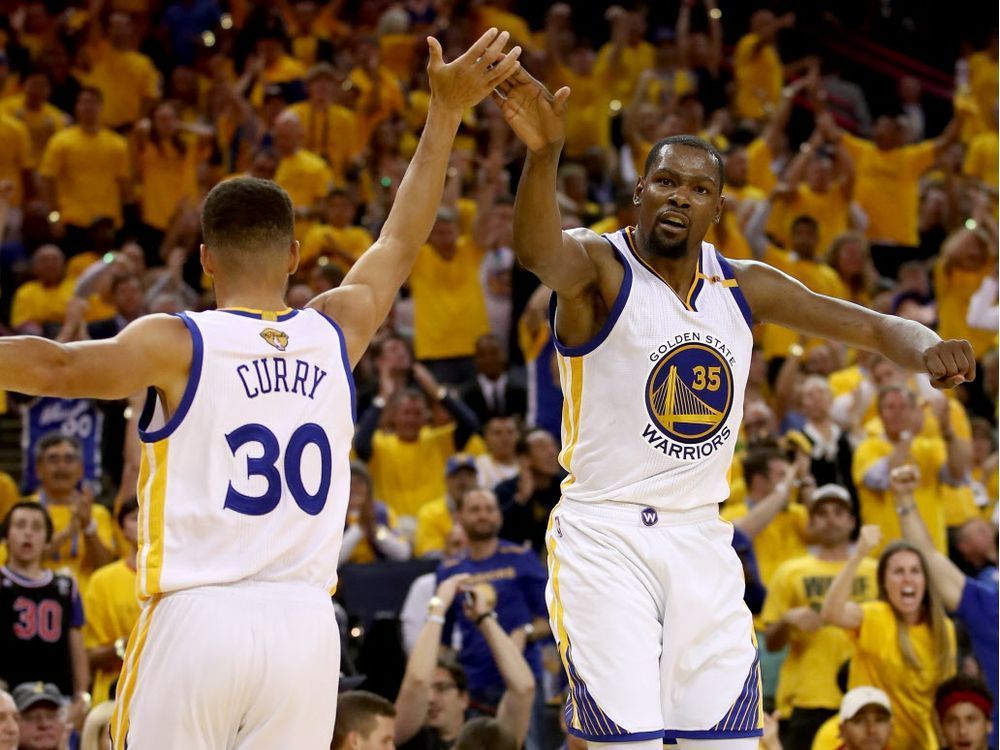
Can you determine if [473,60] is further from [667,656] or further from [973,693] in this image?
[973,693]

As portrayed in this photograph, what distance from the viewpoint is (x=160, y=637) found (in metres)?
4.11

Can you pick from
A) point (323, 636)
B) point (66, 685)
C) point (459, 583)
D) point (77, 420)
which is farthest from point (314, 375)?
point (77, 420)

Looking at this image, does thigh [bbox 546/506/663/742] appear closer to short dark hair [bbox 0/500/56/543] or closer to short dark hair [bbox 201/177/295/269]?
short dark hair [bbox 201/177/295/269]

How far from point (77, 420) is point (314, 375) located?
7108 mm

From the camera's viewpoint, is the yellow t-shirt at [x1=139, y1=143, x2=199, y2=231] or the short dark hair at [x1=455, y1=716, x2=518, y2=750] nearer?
the short dark hair at [x1=455, y1=716, x2=518, y2=750]

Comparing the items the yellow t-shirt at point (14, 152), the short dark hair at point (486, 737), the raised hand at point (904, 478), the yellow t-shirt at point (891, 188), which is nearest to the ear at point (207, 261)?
the short dark hair at point (486, 737)

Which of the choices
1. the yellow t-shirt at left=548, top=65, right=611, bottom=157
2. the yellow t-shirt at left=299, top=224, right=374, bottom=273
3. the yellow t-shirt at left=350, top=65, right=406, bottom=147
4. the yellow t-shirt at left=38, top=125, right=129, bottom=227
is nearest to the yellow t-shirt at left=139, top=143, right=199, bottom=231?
the yellow t-shirt at left=38, top=125, right=129, bottom=227

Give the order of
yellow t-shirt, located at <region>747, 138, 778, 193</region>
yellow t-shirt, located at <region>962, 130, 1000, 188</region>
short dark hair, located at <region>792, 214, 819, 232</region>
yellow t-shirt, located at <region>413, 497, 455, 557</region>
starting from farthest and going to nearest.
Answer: yellow t-shirt, located at <region>747, 138, 778, 193</region> → yellow t-shirt, located at <region>962, 130, 1000, 188</region> → short dark hair, located at <region>792, 214, 819, 232</region> → yellow t-shirt, located at <region>413, 497, 455, 557</region>

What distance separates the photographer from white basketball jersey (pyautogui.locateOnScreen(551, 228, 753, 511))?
16.7 feet

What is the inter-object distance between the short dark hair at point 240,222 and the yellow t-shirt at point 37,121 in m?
10.8

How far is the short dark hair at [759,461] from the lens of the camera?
405 inches

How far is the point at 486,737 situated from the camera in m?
6.93

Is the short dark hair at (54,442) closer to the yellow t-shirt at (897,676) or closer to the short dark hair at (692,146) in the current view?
the yellow t-shirt at (897,676)

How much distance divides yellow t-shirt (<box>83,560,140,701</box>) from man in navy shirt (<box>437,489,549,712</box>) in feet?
5.71
